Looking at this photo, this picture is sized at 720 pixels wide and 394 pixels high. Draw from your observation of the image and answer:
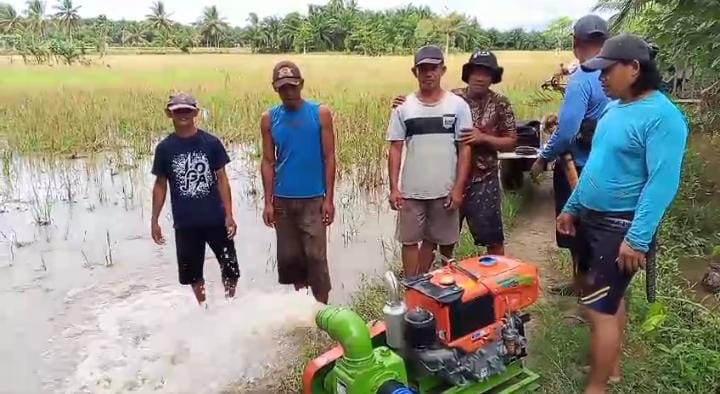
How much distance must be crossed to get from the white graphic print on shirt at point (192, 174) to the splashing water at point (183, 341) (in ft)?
3.32

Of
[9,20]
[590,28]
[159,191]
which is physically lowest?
[159,191]

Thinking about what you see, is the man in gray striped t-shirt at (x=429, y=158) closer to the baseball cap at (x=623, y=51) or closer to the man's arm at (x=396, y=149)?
the man's arm at (x=396, y=149)

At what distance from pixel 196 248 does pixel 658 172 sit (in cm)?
272

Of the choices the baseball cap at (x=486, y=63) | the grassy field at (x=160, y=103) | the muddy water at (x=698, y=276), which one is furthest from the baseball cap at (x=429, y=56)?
the grassy field at (x=160, y=103)

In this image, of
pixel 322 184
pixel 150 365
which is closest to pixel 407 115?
pixel 322 184

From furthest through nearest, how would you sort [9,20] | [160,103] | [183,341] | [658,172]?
[9,20]
[160,103]
[183,341]
[658,172]

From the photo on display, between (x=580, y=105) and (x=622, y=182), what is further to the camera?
(x=580, y=105)

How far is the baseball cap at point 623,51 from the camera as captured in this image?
2453 mm

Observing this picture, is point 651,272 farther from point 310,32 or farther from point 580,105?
point 310,32

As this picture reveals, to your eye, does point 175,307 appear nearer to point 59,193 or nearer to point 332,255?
A: point 332,255

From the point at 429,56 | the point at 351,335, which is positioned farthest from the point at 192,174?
the point at 351,335

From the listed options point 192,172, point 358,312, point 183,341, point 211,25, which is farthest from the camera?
point 211,25

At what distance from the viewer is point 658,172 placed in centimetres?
240

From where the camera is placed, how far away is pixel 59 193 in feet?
25.6
